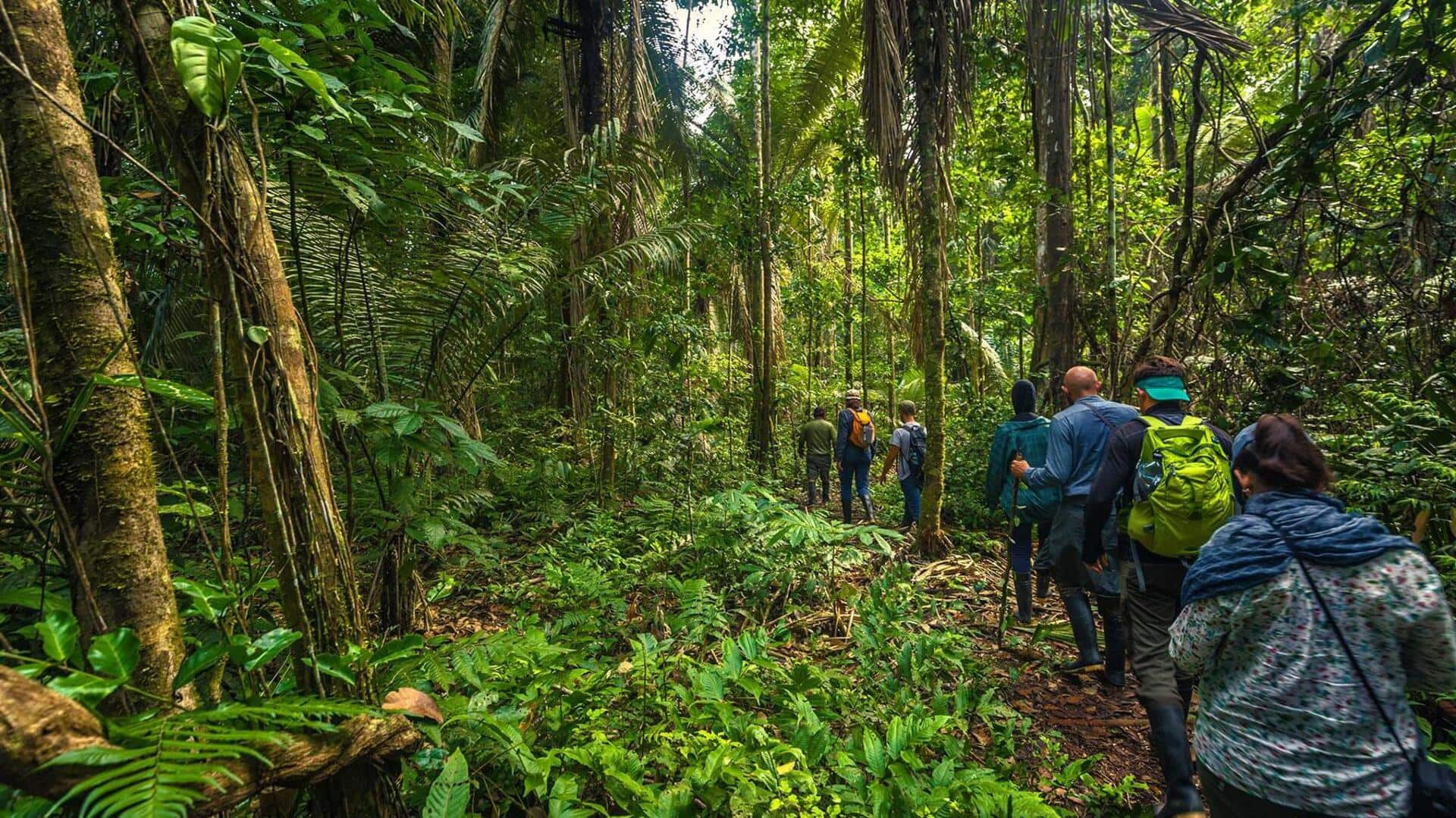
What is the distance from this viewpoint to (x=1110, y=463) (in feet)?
9.22

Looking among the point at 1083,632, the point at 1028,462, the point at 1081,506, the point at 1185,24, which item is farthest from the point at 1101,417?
the point at 1185,24

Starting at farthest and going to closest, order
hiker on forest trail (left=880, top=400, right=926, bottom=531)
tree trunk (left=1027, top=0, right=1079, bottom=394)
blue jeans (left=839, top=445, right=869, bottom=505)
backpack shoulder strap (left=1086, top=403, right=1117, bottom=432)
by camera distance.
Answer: blue jeans (left=839, top=445, right=869, bottom=505) → hiker on forest trail (left=880, top=400, right=926, bottom=531) → tree trunk (left=1027, top=0, right=1079, bottom=394) → backpack shoulder strap (left=1086, top=403, right=1117, bottom=432)

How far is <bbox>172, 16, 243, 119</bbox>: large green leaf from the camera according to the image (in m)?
1.08

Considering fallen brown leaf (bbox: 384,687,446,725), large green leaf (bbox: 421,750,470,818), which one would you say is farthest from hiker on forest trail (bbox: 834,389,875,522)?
fallen brown leaf (bbox: 384,687,446,725)

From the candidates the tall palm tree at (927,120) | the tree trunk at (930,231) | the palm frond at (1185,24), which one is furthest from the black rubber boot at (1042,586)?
the palm frond at (1185,24)

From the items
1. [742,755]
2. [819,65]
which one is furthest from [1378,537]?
[819,65]

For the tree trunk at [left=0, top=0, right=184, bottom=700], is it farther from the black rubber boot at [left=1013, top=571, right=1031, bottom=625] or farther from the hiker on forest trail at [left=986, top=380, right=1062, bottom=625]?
the black rubber boot at [left=1013, top=571, right=1031, bottom=625]

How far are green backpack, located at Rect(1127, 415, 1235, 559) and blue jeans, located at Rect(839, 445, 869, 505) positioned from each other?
4.77 metres

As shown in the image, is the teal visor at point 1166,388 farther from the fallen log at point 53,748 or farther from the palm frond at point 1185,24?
the fallen log at point 53,748

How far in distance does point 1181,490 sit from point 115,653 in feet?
9.88

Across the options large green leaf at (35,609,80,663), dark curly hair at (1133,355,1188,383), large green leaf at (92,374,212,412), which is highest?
large green leaf at (92,374,212,412)

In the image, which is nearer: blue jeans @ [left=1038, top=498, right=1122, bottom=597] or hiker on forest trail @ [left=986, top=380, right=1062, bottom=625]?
blue jeans @ [left=1038, top=498, right=1122, bottom=597]

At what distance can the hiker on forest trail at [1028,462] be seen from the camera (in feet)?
13.8

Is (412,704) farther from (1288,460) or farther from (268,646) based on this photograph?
(1288,460)
